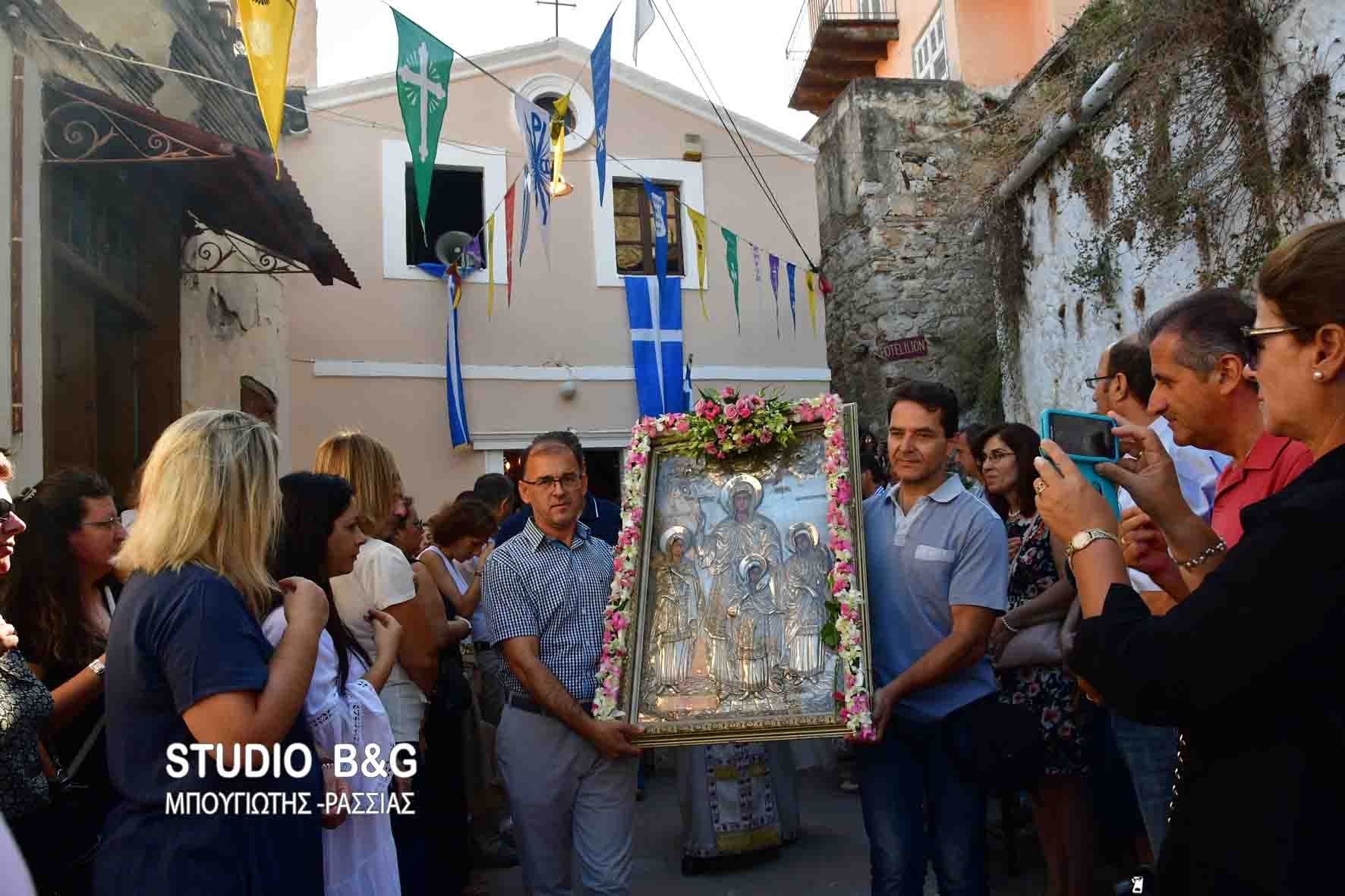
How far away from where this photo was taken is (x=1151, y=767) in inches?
152

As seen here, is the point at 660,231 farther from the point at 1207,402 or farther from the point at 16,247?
the point at 1207,402

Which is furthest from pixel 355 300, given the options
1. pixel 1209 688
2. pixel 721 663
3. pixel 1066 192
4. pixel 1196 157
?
pixel 1209 688

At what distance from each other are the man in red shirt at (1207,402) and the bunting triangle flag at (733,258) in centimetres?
1138

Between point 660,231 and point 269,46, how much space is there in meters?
7.87

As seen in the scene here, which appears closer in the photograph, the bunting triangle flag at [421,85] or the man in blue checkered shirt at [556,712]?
the man in blue checkered shirt at [556,712]

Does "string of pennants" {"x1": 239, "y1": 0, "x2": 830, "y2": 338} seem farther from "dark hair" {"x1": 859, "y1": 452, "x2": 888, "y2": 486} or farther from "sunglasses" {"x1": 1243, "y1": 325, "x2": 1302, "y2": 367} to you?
"sunglasses" {"x1": 1243, "y1": 325, "x2": 1302, "y2": 367}

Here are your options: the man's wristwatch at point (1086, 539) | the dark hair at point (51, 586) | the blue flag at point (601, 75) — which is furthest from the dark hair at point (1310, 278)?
the blue flag at point (601, 75)

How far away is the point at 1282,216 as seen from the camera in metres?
6.39

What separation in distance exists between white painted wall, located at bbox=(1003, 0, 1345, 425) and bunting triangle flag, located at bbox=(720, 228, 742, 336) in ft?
13.4

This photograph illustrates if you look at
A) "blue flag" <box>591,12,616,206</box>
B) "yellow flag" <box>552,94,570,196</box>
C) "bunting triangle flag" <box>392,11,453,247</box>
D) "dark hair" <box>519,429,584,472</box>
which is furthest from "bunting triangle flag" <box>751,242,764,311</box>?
"dark hair" <box>519,429,584,472</box>

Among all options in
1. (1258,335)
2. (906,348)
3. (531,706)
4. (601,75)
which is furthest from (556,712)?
(906,348)

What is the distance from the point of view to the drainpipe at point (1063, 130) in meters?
8.38

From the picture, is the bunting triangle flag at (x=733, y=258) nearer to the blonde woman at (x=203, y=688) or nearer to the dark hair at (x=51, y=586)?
the dark hair at (x=51, y=586)

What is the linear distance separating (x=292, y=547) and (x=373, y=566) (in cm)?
96
